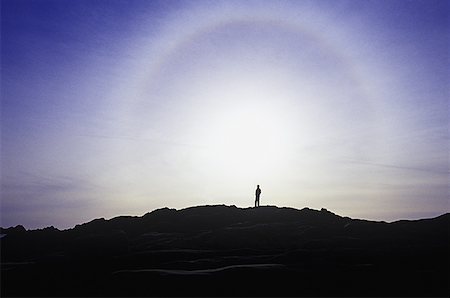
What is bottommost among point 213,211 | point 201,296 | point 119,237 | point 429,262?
point 201,296

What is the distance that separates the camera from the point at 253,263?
16.9 metres

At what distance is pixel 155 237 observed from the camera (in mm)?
28219

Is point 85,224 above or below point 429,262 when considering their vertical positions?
above

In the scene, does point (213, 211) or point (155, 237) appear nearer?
point (155, 237)

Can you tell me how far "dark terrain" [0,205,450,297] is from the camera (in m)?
13.1

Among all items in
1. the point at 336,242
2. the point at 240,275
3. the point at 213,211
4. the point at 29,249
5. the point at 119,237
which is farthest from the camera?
the point at 213,211

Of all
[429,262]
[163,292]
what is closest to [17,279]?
[163,292]

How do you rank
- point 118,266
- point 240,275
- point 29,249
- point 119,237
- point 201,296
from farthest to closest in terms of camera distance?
1. point 29,249
2. point 119,237
3. point 118,266
4. point 240,275
5. point 201,296

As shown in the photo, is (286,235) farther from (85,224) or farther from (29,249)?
(85,224)

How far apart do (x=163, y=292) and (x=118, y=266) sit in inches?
228

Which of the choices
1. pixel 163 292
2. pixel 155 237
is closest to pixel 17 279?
pixel 163 292

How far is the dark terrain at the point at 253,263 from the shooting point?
43.0ft

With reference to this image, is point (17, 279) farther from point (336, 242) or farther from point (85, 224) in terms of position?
point (85, 224)

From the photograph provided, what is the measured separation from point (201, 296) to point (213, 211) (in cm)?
2461
